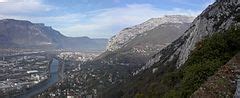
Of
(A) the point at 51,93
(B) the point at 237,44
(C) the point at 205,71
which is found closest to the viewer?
(C) the point at 205,71

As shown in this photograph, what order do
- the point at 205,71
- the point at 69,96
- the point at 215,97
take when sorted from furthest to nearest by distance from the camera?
the point at 69,96, the point at 205,71, the point at 215,97

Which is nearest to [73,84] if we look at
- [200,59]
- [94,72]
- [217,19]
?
[94,72]

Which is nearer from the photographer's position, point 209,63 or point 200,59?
point 209,63

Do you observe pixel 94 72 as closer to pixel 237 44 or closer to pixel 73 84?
pixel 73 84

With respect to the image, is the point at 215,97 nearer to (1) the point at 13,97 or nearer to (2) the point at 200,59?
(2) the point at 200,59

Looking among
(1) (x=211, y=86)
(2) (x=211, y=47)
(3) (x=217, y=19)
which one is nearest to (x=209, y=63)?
(2) (x=211, y=47)

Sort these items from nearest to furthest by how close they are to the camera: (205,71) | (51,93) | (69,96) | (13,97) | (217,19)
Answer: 1. (205,71)
2. (217,19)
3. (69,96)
4. (51,93)
5. (13,97)

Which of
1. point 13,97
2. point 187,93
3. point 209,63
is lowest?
point 13,97

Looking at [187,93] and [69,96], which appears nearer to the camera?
[187,93]

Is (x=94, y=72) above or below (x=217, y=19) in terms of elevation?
below
